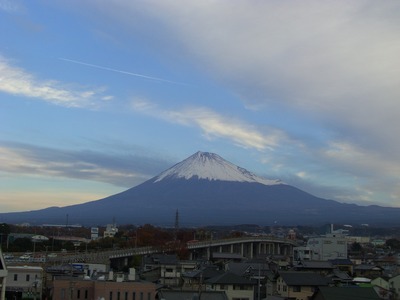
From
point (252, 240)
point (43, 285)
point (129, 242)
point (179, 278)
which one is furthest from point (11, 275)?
point (252, 240)

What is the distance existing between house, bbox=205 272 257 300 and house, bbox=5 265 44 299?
27.7 ft

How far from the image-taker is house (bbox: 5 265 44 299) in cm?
2622

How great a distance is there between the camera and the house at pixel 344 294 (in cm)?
2355

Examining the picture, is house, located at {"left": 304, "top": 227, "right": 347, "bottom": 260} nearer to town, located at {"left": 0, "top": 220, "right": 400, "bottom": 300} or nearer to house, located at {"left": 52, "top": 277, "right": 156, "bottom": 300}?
town, located at {"left": 0, "top": 220, "right": 400, "bottom": 300}

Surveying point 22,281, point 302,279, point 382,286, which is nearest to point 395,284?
point 382,286

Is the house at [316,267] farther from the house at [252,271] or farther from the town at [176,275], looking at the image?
the house at [252,271]

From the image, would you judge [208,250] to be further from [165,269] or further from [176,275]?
[176,275]

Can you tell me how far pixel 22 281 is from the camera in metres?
27.0

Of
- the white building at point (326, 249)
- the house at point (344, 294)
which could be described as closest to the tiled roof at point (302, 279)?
the house at point (344, 294)

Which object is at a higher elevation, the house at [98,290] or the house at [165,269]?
the house at [98,290]

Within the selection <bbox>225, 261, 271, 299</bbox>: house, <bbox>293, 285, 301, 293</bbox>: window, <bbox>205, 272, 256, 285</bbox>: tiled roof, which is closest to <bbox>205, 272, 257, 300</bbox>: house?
<bbox>205, 272, 256, 285</bbox>: tiled roof

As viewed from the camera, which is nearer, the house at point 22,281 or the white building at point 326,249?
the house at point 22,281

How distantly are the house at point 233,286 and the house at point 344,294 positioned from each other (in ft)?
18.4

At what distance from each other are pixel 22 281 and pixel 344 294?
1476cm
